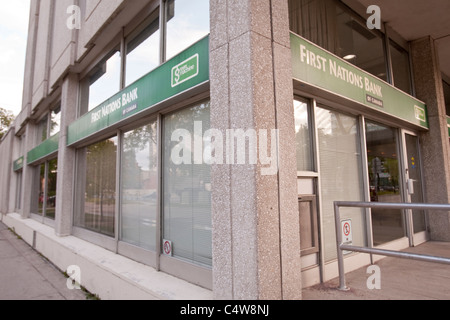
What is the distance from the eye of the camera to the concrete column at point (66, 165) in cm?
702

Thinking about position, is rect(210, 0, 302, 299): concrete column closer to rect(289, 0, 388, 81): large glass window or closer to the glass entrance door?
rect(289, 0, 388, 81): large glass window

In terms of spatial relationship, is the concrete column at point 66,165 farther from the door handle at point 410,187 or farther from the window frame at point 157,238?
the door handle at point 410,187

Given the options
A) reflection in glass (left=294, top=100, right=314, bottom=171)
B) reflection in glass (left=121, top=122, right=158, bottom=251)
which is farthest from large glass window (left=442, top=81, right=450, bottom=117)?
reflection in glass (left=121, top=122, right=158, bottom=251)

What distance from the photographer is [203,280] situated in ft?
10.6

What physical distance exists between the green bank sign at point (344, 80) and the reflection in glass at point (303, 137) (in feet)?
1.25

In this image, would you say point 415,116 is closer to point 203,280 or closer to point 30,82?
point 203,280

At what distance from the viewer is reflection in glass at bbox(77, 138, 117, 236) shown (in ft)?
18.4

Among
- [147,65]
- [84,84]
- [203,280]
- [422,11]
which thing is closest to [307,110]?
[203,280]

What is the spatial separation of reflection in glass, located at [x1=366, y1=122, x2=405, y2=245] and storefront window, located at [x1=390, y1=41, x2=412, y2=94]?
1238 mm

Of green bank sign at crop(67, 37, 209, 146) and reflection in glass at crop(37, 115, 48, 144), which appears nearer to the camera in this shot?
green bank sign at crop(67, 37, 209, 146)

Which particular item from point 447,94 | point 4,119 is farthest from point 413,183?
point 4,119

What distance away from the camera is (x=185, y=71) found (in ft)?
11.3

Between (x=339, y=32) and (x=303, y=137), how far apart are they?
2164 millimetres
